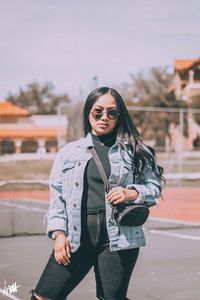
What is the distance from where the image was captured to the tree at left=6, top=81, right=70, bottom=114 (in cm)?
9788

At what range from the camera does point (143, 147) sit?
3463 mm

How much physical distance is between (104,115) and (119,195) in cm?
44

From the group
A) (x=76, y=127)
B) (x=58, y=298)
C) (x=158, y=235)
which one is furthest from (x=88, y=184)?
(x=76, y=127)

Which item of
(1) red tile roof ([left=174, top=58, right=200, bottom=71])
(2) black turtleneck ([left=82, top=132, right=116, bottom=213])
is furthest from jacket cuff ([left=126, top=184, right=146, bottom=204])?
(1) red tile roof ([left=174, top=58, right=200, bottom=71])

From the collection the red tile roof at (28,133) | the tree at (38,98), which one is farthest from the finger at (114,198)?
the tree at (38,98)

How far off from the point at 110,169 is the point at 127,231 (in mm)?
304

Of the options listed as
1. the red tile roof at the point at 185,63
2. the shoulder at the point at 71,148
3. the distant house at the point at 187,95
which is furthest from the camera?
the distant house at the point at 187,95

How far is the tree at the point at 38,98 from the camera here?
9788 centimetres

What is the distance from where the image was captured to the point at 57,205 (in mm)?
3379

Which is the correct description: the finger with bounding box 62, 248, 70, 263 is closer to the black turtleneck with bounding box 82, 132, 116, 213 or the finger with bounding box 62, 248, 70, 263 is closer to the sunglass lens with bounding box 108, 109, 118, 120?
the black turtleneck with bounding box 82, 132, 116, 213

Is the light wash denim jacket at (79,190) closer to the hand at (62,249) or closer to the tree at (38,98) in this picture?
the hand at (62,249)

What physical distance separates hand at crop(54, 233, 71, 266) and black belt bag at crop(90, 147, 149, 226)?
25 cm

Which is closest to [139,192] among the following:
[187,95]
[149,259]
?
[149,259]

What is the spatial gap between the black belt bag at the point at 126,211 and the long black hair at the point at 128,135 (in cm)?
18
